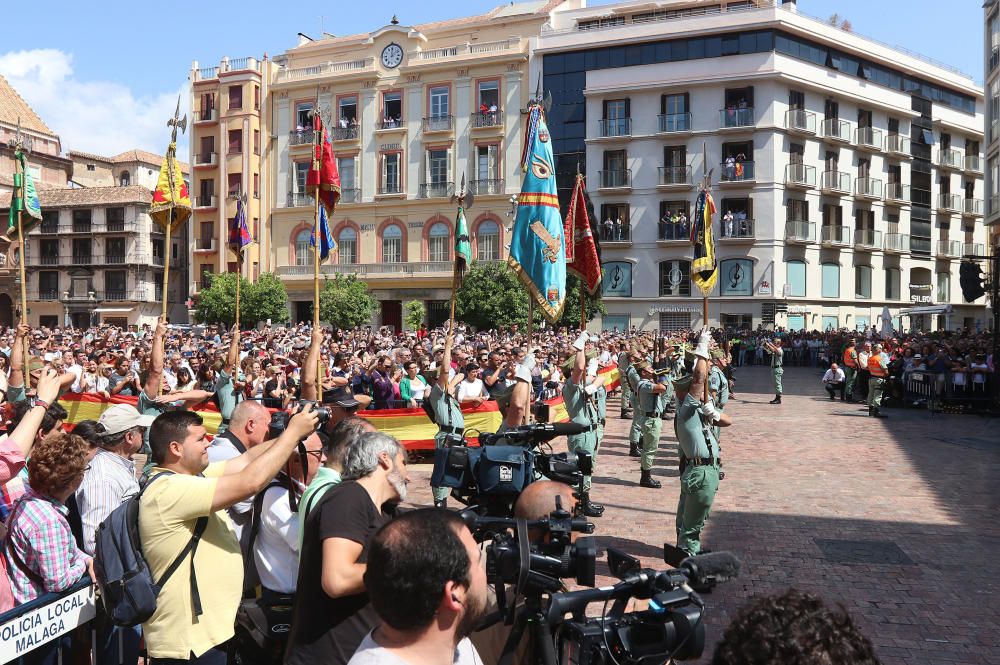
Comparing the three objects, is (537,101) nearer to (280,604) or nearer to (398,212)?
(280,604)

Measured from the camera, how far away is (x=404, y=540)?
7.20 feet

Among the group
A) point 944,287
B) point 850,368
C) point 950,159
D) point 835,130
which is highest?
point 835,130

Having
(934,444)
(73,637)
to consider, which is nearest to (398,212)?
(934,444)

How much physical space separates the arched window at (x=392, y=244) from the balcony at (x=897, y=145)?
2645 cm

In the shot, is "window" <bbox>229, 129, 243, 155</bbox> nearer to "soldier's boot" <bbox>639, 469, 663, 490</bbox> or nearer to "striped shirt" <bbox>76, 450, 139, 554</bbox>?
"soldier's boot" <bbox>639, 469, 663, 490</bbox>

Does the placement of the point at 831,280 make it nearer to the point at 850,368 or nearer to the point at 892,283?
the point at 892,283

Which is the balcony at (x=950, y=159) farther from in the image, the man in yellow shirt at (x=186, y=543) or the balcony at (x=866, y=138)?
the man in yellow shirt at (x=186, y=543)

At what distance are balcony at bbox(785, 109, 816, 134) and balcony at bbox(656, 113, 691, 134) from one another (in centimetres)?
467

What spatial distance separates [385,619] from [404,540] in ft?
0.69

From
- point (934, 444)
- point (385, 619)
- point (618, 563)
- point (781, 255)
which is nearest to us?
point (385, 619)

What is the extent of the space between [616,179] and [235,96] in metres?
22.7

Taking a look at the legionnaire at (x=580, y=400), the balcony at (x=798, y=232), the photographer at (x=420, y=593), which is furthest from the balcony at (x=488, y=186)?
the photographer at (x=420, y=593)

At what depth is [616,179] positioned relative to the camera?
135 ft

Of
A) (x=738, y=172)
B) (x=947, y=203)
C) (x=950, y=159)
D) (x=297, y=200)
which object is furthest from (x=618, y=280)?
(x=950, y=159)
